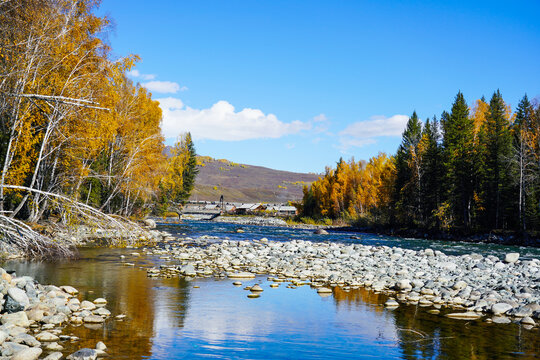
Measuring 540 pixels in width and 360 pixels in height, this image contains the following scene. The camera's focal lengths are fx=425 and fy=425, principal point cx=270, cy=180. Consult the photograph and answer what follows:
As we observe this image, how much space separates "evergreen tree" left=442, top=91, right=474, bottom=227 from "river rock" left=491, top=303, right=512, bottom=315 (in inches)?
1291

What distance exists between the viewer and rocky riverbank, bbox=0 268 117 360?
5910mm

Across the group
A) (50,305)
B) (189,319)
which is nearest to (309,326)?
(189,319)

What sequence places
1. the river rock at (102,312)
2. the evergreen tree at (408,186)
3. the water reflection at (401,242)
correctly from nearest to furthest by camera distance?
Answer: the river rock at (102,312)
the water reflection at (401,242)
the evergreen tree at (408,186)

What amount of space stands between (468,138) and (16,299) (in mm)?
42799

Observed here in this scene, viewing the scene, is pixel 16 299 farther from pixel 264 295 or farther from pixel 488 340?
pixel 488 340

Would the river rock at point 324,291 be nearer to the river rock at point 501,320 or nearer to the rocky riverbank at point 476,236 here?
the river rock at point 501,320

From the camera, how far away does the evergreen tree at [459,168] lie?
41.1 metres

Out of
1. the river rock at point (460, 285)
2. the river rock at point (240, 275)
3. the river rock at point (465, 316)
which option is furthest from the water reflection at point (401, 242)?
the river rock at point (465, 316)

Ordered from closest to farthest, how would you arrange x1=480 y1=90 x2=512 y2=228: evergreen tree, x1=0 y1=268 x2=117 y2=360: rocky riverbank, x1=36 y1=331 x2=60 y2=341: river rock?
x1=0 y1=268 x2=117 y2=360: rocky riverbank, x1=36 y1=331 x2=60 y2=341: river rock, x1=480 y1=90 x2=512 y2=228: evergreen tree

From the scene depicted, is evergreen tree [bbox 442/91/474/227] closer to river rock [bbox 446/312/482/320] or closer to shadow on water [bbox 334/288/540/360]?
river rock [bbox 446/312/482/320]

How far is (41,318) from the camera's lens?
759 centimetres

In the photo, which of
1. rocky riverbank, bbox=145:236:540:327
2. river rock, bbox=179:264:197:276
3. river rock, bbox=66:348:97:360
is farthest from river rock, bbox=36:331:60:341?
river rock, bbox=179:264:197:276

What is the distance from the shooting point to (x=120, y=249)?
65.1ft

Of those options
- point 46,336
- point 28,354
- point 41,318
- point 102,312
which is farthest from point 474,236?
point 28,354
